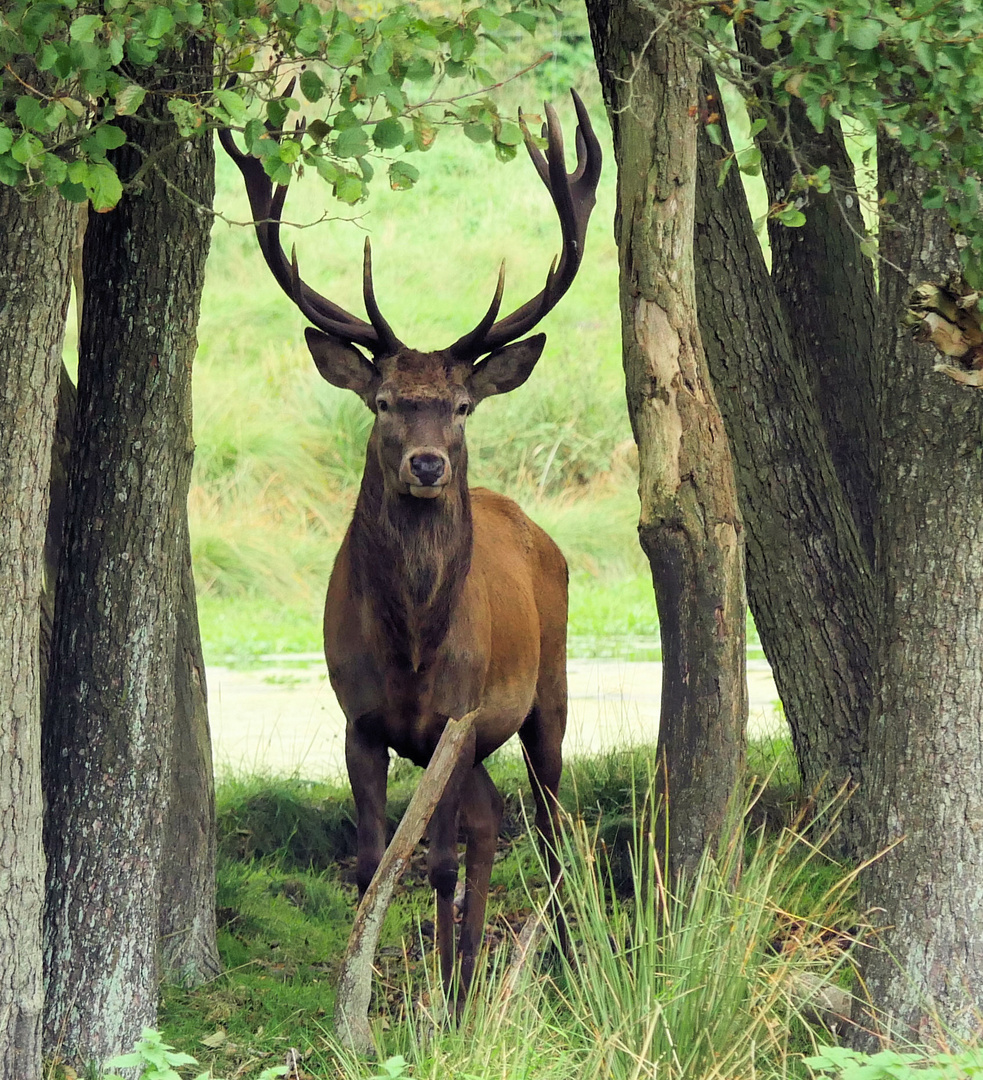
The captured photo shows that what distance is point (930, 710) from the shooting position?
4.47m

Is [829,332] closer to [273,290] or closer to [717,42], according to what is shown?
[717,42]

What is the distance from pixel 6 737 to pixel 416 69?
7.05 feet

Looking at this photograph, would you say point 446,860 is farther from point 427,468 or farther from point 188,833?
point 427,468

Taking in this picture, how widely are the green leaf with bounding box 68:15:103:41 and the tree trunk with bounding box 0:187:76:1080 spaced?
1.08 meters

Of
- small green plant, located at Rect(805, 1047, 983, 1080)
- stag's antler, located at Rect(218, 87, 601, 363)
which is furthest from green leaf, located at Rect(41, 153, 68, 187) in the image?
small green plant, located at Rect(805, 1047, 983, 1080)

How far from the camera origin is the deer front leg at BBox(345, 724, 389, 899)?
18.6 ft

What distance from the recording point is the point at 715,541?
5125mm

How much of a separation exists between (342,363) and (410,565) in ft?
2.74

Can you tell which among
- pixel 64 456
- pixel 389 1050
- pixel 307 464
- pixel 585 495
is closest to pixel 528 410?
pixel 585 495

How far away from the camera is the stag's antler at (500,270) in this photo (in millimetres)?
5410

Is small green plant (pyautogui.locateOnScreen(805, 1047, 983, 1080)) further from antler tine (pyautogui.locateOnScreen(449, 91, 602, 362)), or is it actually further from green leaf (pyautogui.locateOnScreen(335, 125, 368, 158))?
antler tine (pyautogui.locateOnScreen(449, 91, 602, 362))

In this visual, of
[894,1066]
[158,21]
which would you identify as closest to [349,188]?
[158,21]

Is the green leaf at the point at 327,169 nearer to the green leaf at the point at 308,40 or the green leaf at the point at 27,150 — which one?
the green leaf at the point at 308,40

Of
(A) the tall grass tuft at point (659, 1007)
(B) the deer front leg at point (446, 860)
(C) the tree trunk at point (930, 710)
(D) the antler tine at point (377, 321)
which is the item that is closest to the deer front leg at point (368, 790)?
(B) the deer front leg at point (446, 860)
